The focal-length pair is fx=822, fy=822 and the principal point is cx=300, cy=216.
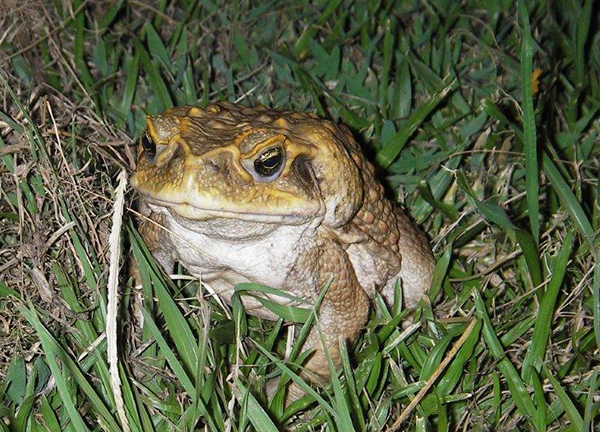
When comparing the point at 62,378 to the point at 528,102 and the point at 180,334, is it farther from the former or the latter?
the point at 528,102

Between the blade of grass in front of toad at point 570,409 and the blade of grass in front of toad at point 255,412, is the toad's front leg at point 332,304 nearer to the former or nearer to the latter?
the blade of grass in front of toad at point 255,412

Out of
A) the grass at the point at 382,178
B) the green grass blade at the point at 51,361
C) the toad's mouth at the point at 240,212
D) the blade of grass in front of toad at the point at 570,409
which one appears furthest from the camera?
the grass at the point at 382,178

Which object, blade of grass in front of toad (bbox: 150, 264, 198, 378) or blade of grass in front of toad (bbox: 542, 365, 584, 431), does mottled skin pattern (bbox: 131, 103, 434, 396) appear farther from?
blade of grass in front of toad (bbox: 542, 365, 584, 431)

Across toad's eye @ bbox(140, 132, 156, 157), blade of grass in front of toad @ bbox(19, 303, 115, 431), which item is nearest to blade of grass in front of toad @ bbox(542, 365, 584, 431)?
blade of grass in front of toad @ bbox(19, 303, 115, 431)

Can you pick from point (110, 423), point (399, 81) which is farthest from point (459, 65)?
point (110, 423)

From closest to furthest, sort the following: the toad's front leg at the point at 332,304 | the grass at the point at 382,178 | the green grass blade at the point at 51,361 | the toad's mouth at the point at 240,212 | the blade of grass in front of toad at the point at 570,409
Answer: the green grass blade at the point at 51,361, the toad's mouth at the point at 240,212, the blade of grass in front of toad at the point at 570,409, the grass at the point at 382,178, the toad's front leg at the point at 332,304

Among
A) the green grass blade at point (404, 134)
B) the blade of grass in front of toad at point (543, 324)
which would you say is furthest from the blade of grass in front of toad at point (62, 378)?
the green grass blade at point (404, 134)

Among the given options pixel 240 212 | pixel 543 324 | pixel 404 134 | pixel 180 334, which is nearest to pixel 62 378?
pixel 180 334

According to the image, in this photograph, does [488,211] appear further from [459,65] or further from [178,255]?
[459,65]
